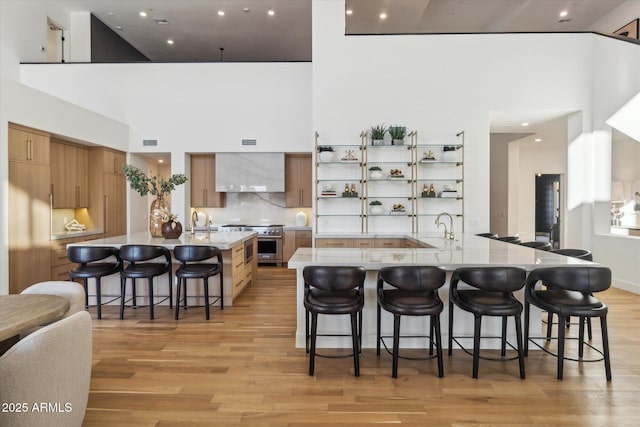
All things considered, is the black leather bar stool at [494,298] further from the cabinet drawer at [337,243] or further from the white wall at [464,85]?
the white wall at [464,85]

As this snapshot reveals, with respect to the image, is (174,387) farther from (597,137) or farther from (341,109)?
(597,137)

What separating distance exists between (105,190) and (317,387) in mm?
5825

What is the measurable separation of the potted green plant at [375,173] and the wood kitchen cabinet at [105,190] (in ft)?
15.8

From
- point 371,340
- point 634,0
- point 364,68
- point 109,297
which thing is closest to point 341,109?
point 364,68

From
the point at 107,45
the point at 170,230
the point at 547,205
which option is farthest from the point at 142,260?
the point at 547,205

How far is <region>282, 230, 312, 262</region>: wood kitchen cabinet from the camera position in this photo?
7.45 m

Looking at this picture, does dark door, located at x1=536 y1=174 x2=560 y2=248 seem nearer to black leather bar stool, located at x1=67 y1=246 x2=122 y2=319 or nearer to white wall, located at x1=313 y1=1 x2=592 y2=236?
white wall, located at x1=313 y1=1 x2=592 y2=236

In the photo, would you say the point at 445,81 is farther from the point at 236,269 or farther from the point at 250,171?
the point at 236,269

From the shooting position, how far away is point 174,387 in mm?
2531

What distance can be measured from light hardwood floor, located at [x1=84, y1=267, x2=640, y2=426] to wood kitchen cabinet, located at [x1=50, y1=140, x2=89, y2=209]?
11.2 ft

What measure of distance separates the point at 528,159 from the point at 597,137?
4.21 m

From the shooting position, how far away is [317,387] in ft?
8.30

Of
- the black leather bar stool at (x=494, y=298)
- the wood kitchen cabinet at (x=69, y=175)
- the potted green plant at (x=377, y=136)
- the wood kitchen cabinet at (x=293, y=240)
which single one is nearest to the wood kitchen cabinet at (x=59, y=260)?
the wood kitchen cabinet at (x=69, y=175)

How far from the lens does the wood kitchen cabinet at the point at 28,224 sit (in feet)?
15.3
